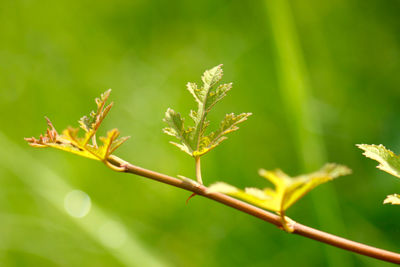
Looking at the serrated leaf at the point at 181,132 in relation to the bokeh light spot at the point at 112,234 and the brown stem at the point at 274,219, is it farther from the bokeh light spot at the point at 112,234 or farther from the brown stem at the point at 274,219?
the bokeh light spot at the point at 112,234

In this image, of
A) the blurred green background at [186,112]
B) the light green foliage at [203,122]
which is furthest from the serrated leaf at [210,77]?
the blurred green background at [186,112]

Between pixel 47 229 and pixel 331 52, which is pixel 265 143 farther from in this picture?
pixel 47 229

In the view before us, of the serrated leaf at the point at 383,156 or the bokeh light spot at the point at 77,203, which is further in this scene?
the bokeh light spot at the point at 77,203

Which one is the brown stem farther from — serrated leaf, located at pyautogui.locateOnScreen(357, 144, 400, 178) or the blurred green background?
the blurred green background

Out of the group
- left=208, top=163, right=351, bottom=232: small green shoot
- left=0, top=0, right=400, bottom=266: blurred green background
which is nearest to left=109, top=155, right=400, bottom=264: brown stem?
left=208, top=163, right=351, bottom=232: small green shoot

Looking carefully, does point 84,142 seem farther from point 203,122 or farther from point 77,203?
point 77,203

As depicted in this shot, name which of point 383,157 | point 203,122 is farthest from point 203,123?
point 383,157
